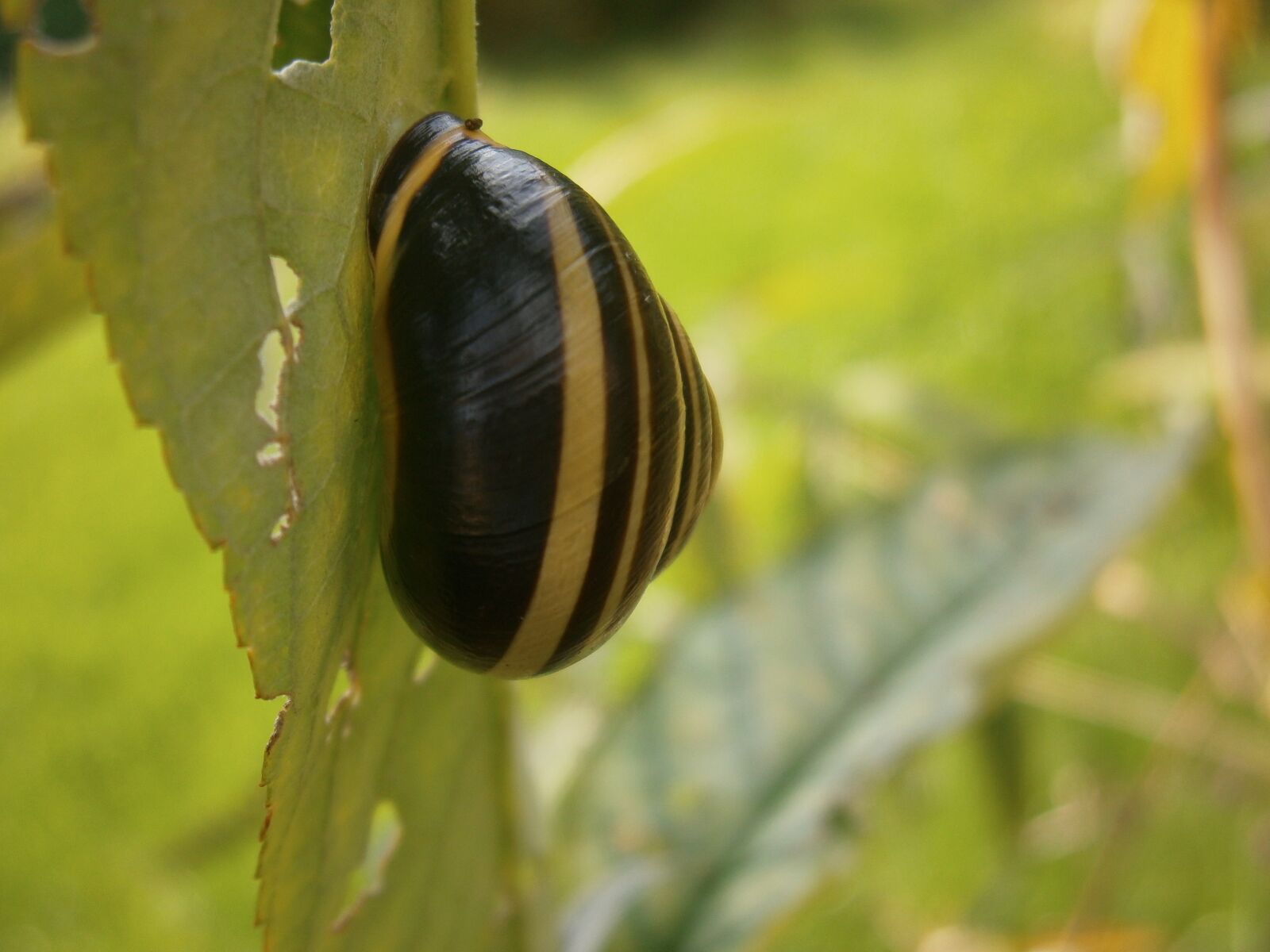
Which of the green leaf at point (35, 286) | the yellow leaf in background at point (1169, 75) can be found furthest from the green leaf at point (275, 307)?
the yellow leaf in background at point (1169, 75)

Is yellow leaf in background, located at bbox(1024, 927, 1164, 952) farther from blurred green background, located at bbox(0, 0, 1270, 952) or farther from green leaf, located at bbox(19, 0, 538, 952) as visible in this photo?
green leaf, located at bbox(19, 0, 538, 952)

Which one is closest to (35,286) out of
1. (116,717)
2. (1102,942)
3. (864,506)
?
(864,506)

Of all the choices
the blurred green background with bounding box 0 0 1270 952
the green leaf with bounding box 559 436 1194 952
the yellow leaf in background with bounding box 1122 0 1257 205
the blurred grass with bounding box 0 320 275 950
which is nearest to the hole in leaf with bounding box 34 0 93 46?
the blurred green background with bounding box 0 0 1270 952

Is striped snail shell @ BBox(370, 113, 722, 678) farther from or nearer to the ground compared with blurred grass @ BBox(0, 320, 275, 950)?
farther from the ground

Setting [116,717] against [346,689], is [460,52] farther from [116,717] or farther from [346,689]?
[116,717]

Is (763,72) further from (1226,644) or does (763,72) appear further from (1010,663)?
(1010,663)

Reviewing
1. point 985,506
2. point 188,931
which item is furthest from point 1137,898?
point 188,931
